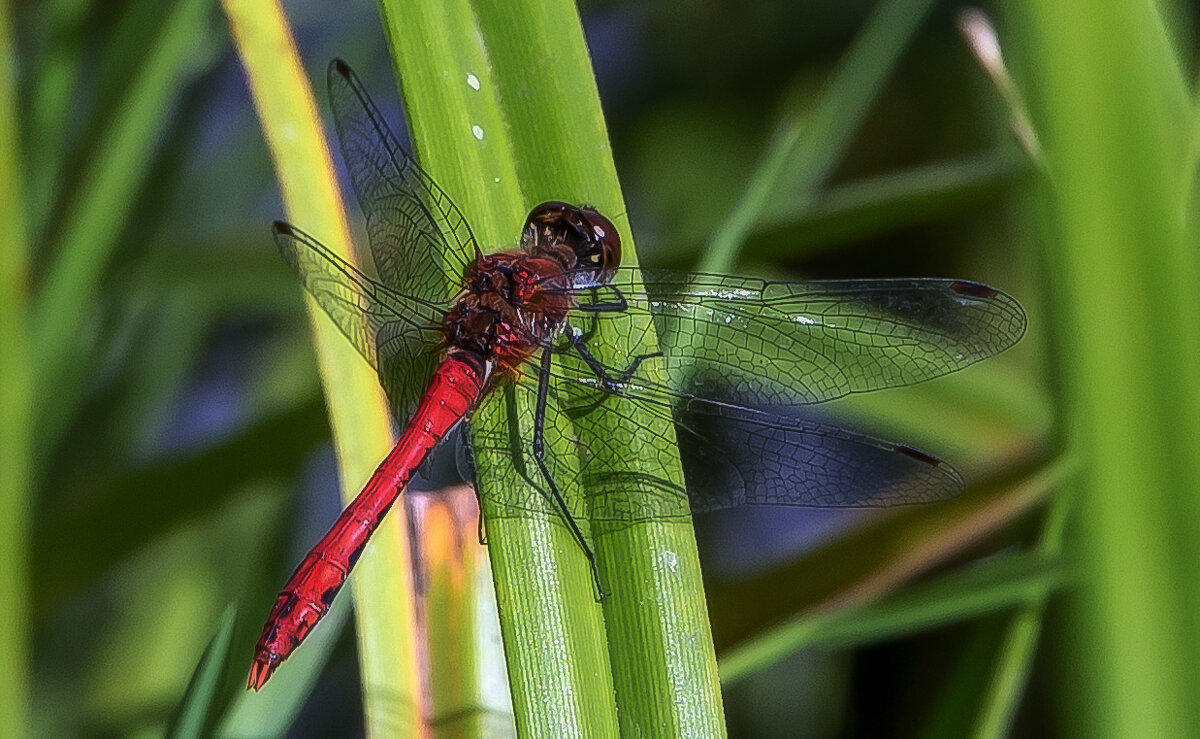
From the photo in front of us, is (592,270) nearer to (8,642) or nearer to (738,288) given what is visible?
(738,288)

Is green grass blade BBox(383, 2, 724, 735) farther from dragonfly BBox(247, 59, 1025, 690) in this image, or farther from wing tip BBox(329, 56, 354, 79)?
wing tip BBox(329, 56, 354, 79)

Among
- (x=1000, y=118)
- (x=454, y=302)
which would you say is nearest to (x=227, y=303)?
(x=454, y=302)

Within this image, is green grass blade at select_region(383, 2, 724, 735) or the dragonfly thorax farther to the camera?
the dragonfly thorax

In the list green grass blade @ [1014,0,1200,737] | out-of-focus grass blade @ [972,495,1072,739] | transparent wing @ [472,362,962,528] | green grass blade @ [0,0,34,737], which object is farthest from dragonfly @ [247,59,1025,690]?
green grass blade @ [1014,0,1200,737]

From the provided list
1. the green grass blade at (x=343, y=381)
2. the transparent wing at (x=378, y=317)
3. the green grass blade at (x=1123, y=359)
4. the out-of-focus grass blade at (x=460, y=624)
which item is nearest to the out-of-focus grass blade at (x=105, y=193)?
the transparent wing at (x=378, y=317)

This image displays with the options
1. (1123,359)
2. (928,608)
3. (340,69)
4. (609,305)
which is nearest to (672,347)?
(609,305)

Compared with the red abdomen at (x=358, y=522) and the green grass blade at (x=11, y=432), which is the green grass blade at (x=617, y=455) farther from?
the green grass blade at (x=11, y=432)

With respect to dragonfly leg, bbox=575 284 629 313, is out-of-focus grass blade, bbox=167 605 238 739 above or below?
below
